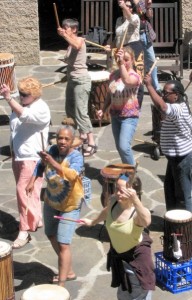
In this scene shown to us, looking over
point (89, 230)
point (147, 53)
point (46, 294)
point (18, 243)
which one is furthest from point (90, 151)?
point (46, 294)

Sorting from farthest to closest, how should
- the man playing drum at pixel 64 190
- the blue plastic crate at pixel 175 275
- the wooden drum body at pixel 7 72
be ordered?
1. the wooden drum body at pixel 7 72
2. the blue plastic crate at pixel 175 275
3. the man playing drum at pixel 64 190

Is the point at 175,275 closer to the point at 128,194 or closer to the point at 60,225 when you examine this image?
the point at 60,225

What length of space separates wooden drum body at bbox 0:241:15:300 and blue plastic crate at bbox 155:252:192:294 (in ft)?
4.78

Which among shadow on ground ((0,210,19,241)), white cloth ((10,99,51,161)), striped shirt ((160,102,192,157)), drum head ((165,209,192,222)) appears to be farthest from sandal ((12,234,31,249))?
striped shirt ((160,102,192,157))

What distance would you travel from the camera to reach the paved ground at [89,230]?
8180mm

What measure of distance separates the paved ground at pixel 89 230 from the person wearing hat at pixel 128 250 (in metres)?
0.96

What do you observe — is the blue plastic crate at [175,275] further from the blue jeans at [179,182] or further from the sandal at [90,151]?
the sandal at [90,151]

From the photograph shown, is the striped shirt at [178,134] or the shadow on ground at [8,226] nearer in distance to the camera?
the striped shirt at [178,134]

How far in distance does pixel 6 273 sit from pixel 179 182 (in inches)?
84.6

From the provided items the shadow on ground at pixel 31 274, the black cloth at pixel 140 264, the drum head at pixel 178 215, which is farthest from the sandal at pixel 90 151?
the black cloth at pixel 140 264

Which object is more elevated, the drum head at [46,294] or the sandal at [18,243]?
the drum head at [46,294]

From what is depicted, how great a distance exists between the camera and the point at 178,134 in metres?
8.62

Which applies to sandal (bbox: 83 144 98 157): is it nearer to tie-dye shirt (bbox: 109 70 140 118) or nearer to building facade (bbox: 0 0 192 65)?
tie-dye shirt (bbox: 109 70 140 118)

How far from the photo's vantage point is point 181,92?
845 cm
